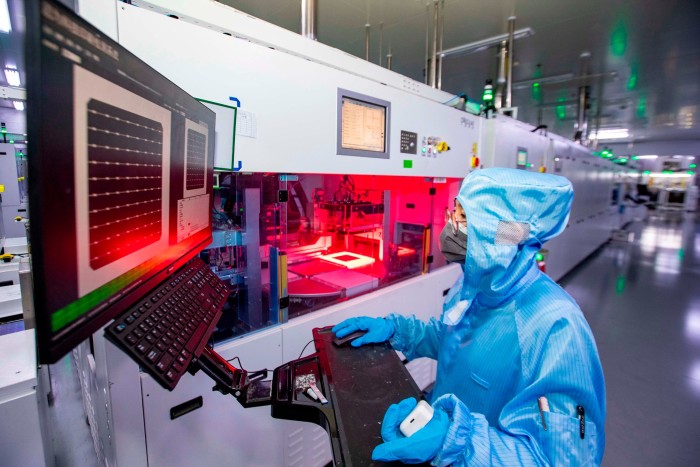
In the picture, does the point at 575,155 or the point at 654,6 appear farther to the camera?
the point at 575,155

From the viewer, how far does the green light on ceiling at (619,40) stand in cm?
353

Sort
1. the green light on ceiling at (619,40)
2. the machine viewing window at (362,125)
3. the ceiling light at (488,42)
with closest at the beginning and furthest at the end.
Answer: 1. the machine viewing window at (362,125)
2. the ceiling light at (488,42)
3. the green light on ceiling at (619,40)

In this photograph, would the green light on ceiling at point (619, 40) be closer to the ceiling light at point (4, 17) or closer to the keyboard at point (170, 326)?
the keyboard at point (170, 326)

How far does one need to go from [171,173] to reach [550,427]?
110cm

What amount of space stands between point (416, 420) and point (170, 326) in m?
0.61

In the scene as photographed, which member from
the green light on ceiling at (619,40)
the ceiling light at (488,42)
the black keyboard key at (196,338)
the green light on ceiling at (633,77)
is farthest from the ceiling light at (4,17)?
the green light on ceiling at (633,77)

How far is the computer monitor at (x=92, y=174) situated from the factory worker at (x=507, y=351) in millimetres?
683

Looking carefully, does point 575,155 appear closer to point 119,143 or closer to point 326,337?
point 326,337

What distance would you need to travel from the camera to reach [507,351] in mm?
1032

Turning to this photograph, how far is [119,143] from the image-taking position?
24.4 inches

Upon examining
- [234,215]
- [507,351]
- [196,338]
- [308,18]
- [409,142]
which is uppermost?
[308,18]

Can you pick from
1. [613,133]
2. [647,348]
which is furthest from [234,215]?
[613,133]

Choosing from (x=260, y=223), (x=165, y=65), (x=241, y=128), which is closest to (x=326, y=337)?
(x=260, y=223)

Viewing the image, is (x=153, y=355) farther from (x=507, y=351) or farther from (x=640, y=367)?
(x=640, y=367)
